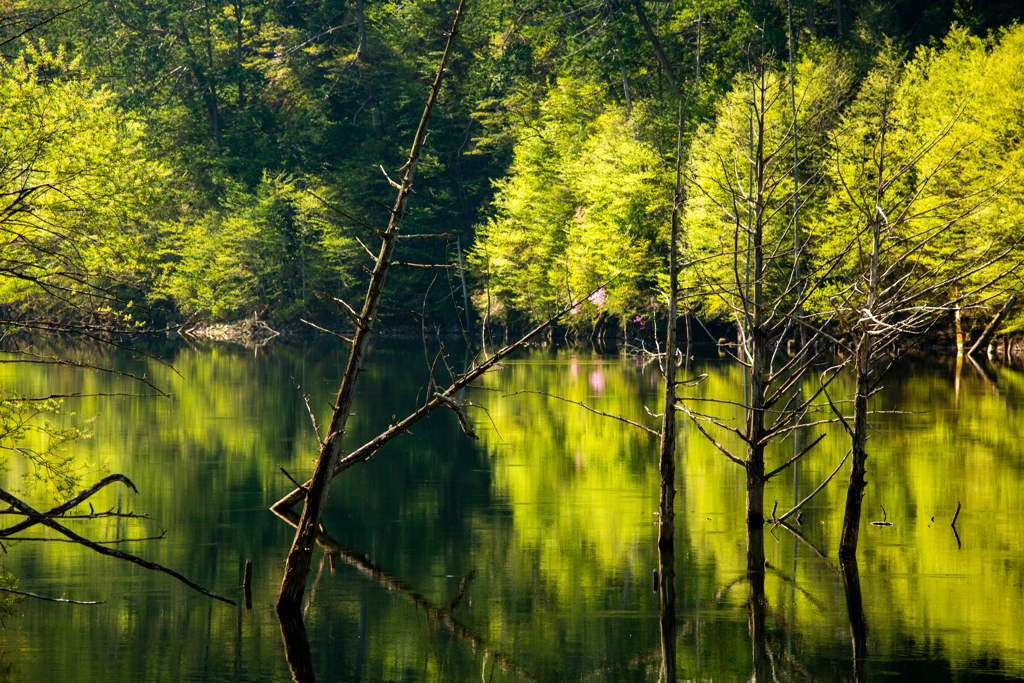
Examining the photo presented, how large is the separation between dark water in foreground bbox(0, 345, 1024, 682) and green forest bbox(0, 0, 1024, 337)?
8.64 metres

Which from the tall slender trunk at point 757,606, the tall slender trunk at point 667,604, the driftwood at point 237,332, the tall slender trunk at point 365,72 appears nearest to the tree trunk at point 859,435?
the tall slender trunk at point 757,606

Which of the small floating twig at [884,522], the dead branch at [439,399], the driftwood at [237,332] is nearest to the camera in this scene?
the dead branch at [439,399]

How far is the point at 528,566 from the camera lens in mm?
12148

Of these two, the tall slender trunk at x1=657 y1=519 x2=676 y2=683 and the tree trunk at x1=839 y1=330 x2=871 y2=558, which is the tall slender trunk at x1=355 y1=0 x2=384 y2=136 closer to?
the tall slender trunk at x1=657 y1=519 x2=676 y2=683

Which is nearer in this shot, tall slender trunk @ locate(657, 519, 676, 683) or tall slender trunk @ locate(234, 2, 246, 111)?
tall slender trunk @ locate(657, 519, 676, 683)

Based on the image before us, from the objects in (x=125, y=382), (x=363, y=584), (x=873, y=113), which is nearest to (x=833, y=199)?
(x=873, y=113)

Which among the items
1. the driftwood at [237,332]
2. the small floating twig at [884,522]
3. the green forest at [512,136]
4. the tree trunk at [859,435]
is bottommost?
the small floating twig at [884,522]

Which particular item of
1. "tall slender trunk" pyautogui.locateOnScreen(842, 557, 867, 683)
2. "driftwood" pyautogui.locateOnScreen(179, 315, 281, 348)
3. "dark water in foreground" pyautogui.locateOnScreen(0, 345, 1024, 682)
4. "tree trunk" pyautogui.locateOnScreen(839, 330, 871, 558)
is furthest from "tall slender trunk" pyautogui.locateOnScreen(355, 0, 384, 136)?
"tall slender trunk" pyautogui.locateOnScreen(842, 557, 867, 683)

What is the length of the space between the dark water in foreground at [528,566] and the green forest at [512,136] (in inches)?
340

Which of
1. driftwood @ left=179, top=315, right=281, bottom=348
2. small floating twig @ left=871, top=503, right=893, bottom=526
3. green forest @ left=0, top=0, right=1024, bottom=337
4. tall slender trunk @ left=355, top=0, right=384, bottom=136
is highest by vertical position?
tall slender trunk @ left=355, top=0, right=384, bottom=136

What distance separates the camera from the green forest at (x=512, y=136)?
3177 cm

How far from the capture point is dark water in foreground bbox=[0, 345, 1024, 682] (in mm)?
9133

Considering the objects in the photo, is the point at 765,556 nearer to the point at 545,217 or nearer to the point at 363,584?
the point at 363,584

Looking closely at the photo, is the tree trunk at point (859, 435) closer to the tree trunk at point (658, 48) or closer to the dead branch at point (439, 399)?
the dead branch at point (439, 399)
